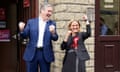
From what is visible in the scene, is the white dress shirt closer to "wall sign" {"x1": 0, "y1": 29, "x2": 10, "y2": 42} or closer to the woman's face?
the woman's face

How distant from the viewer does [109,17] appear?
8492 mm

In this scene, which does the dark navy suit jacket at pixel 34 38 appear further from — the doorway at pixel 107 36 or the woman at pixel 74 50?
the doorway at pixel 107 36

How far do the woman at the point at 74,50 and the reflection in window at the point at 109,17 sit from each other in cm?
179

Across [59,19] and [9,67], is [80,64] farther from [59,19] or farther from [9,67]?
[9,67]

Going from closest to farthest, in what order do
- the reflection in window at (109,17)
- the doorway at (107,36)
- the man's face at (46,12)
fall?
the man's face at (46,12)
the doorway at (107,36)
the reflection in window at (109,17)

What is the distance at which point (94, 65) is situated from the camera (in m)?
8.19

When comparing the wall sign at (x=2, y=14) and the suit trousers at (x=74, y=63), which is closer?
the suit trousers at (x=74, y=63)

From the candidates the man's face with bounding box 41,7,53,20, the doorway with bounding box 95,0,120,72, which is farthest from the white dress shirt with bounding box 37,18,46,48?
the doorway with bounding box 95,0,120,72

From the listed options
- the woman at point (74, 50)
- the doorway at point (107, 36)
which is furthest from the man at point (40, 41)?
the doorway at point (107, 36)

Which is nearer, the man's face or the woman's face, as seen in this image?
the man's face

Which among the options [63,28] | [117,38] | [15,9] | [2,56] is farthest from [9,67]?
[117,38]

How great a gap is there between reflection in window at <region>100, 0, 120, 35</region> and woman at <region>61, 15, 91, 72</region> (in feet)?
5.86

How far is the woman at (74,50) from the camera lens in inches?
262

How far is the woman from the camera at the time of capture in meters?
6.64
